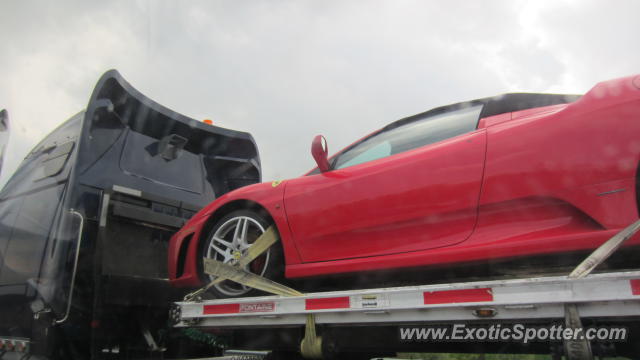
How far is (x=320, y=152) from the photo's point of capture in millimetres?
2982

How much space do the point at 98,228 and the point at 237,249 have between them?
104cm

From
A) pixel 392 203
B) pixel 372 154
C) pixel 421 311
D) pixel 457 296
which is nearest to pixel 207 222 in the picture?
pixel 372 154

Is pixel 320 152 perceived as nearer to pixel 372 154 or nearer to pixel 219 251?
pixel 372 154

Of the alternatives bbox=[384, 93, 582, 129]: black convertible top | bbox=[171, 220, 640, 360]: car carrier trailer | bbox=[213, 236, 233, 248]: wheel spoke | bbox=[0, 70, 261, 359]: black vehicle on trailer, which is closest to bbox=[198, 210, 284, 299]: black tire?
bbox=[213, 236, 233, 248]: wheel spoke

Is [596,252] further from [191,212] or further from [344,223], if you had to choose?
[191,212]

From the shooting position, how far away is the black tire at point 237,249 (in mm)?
3074

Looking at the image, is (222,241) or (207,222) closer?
(222,241)

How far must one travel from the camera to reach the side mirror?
297cm

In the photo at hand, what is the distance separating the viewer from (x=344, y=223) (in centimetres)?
273

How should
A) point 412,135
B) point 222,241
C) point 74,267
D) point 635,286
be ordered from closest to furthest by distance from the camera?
point 635,286, point 412,135, point 74,267, point 222,241

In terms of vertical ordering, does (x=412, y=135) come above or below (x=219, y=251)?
above

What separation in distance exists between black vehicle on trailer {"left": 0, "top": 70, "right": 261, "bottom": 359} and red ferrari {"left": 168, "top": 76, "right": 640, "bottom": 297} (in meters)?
0.66

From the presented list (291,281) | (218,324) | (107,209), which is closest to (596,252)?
(291,281)

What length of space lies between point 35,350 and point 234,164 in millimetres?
2286
